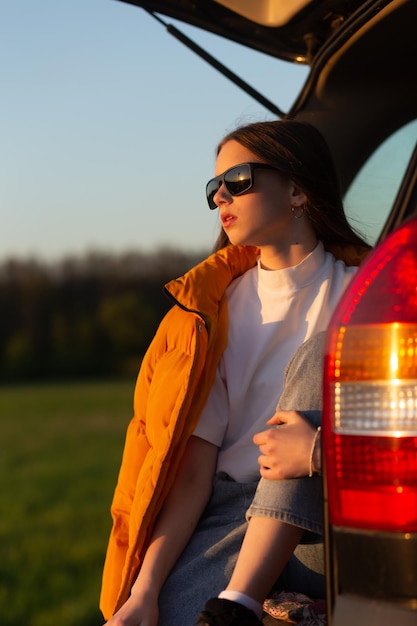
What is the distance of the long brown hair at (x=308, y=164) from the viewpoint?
2.56 m

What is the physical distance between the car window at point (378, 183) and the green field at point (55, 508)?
501 centimetres

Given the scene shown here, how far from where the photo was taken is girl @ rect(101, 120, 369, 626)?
7.28 feet

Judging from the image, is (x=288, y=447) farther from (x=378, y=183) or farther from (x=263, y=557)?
(x=378, y=183)

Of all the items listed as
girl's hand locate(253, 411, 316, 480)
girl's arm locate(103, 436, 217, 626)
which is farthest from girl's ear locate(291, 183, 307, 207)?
girl's hand locate(253, 411, 316, 480)

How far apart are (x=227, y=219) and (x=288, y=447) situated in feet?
2.77

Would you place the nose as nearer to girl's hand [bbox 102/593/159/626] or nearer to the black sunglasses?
the black sunglasses

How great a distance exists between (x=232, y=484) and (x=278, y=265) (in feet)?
1.90

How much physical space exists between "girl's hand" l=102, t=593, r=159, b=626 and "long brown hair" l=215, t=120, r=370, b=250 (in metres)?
1.04

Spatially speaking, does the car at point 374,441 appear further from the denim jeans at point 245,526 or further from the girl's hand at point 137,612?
the girl's hand at point 137,612

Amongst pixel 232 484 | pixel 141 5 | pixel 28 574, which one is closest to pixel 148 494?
pixel 232 484

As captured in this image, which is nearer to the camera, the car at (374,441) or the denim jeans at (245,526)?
the car at (374,441)

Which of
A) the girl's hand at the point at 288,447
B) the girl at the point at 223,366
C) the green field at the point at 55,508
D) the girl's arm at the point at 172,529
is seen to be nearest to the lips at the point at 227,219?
the girl at the point at 223,366

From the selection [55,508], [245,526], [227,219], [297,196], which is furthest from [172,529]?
[55,508]

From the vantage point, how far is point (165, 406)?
2.25 meters
